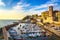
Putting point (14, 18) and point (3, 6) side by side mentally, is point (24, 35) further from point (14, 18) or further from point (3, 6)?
point (3, 6)

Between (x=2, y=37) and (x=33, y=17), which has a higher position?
(x=33, y=17)

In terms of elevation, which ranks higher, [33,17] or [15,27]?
[33,17]

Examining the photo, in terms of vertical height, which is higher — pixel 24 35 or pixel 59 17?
pixel 59 17

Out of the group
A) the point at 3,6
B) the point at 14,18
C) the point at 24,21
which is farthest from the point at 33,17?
the point at 3,6

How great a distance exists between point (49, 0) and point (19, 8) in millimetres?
510

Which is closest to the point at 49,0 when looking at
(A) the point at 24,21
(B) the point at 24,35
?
(A) the point at 24,21

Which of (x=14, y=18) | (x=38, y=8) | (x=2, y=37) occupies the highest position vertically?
(x=38, y=8)

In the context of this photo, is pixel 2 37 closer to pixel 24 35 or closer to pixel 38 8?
pixel 24 35

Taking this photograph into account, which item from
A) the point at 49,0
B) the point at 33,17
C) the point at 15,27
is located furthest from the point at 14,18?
the point at 49,0

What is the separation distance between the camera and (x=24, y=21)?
238 centimetres

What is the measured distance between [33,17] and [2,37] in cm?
60

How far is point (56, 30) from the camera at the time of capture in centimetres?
233

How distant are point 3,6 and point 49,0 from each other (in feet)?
2.48

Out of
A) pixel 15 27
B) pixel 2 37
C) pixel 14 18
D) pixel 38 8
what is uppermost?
pixel 38 8
